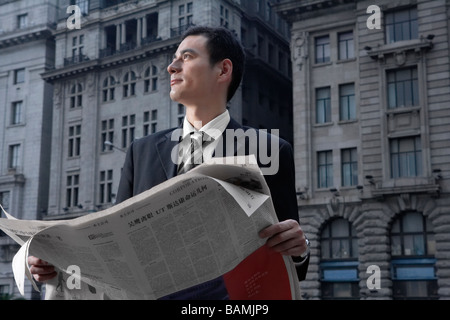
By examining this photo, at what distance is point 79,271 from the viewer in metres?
2.29

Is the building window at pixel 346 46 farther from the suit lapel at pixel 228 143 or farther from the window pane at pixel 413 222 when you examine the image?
the suit lapel at pixel 228 143

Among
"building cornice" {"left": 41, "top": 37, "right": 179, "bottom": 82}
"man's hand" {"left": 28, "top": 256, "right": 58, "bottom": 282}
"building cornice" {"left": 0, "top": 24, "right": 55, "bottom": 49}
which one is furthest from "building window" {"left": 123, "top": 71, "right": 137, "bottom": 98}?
"man's hand" {"left": 28, "top": 256, "right": 58, "bottom": 282}

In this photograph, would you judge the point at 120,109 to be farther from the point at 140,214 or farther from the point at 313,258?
the point at 140,214

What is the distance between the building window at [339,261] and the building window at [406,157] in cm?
352

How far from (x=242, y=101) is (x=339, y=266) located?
41.9ft

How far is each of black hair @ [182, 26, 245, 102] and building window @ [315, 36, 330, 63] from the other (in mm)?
29923

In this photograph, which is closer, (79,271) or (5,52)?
(79,271)

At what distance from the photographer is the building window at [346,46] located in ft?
104

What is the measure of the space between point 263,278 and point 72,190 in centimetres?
3961

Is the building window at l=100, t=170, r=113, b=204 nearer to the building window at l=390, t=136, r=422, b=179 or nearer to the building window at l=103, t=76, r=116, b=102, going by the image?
the building window at l=103, t=76, r=116, b=102

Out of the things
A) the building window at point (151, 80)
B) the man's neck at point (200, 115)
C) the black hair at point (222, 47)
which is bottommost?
the man's neck at point (200, 115)

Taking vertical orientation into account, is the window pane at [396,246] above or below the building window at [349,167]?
below

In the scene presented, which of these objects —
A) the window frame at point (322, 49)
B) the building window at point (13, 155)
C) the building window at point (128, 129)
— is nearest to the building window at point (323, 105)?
the window frame at point (322, 49)
